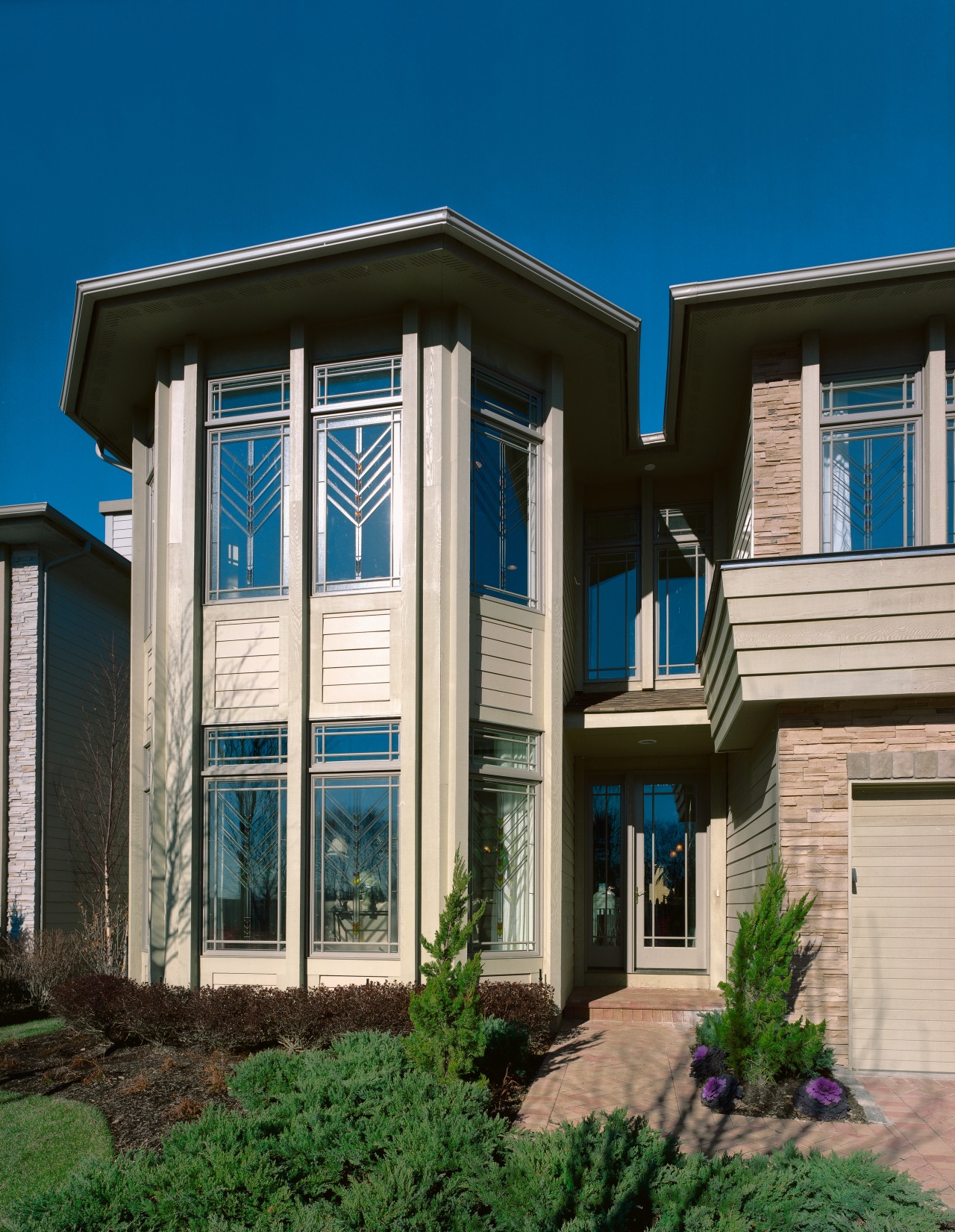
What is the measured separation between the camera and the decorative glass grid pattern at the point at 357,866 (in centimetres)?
828

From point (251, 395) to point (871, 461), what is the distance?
18.3 ft

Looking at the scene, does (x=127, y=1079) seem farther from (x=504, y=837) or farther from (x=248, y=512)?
(x=248, y=512)

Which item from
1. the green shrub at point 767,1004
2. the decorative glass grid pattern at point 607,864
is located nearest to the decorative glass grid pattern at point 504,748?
the green shrub at point 767,1004

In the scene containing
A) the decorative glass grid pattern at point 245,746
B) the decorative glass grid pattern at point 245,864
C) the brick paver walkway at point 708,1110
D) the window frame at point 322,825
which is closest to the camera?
the brick paver walkway at point 708,1110

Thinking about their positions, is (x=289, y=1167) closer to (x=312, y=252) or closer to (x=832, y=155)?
(x=312, y=252)

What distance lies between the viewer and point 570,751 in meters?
11.1

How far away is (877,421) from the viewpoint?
28.1 ft

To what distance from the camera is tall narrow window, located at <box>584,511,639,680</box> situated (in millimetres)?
12172

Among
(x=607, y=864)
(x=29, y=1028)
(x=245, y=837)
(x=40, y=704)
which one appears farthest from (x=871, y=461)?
(x=40, y=704)

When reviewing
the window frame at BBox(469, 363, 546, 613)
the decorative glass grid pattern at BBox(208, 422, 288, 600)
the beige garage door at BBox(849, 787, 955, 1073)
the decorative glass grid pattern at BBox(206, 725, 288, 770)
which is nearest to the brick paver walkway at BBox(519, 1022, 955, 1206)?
the beige garage door at BBox(849, 787, 955, 1073)

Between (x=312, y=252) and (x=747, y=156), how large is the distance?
9413mm

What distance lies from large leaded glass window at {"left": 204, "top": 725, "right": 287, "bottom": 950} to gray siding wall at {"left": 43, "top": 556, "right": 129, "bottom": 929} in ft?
15.4

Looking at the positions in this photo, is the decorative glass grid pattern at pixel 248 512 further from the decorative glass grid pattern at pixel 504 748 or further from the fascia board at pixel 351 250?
the decorative glass grid pattern at pixel 504 748

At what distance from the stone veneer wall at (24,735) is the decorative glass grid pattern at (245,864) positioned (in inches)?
181
